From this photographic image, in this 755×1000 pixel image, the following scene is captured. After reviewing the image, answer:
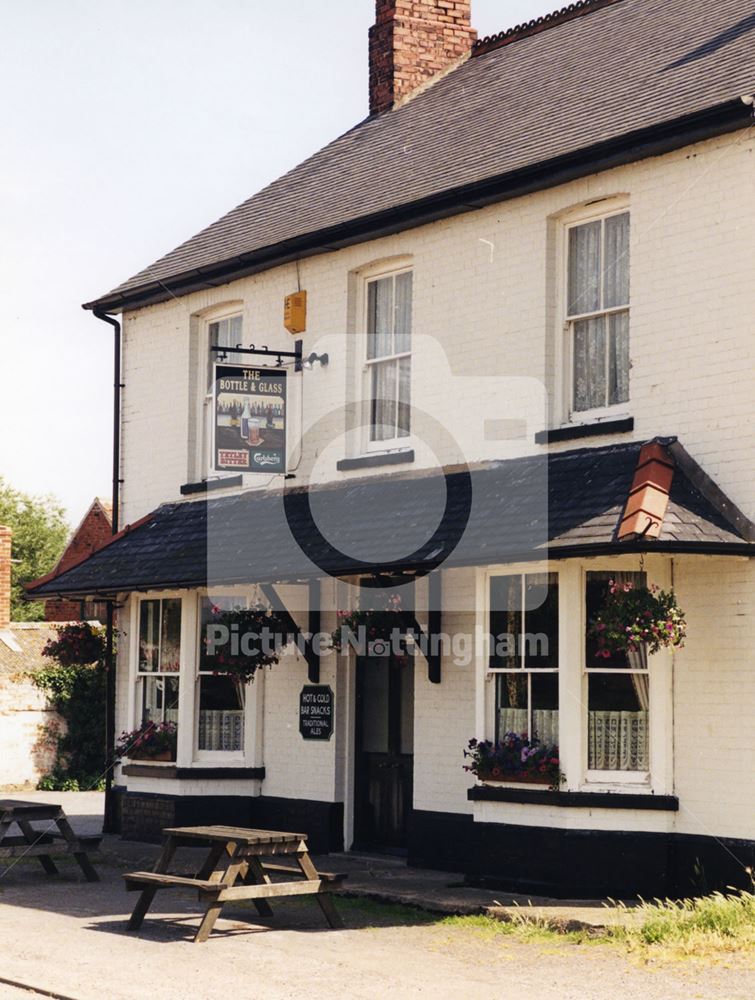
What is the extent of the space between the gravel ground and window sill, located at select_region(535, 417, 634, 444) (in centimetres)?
427

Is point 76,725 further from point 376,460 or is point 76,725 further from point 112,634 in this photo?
point 376,460

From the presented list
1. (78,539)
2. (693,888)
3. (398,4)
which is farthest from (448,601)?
(78,539)

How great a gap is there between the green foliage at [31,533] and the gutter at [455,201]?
40.1 metres

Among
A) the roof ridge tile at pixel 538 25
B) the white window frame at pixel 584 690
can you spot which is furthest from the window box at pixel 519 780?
the roof ridge tile at pixel 538 25

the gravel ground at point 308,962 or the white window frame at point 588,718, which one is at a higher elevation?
the white window frame at point 588,718

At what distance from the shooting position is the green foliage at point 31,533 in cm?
5838

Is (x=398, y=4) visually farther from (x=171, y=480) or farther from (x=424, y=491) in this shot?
(x=424, y=491)

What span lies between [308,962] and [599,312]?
245 inches

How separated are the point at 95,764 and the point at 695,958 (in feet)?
56.5

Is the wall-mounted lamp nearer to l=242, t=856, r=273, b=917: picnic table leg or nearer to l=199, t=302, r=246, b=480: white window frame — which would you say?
l=199, t=302, r=246, b=480: white window frame

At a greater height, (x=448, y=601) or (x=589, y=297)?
(x=589, y=297)

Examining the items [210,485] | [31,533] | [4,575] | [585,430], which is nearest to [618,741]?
[585,430]

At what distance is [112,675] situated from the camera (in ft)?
60.4

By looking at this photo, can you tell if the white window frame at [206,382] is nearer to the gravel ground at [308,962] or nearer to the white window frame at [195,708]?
the white window frame at [195,708]
